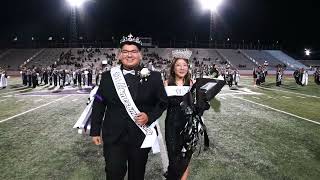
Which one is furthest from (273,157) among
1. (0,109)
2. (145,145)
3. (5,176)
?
(0,109)

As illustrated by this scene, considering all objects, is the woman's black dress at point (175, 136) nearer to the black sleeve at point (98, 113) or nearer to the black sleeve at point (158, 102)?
the black sleeve at point (158, 102)

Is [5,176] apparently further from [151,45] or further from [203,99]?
[151,45]

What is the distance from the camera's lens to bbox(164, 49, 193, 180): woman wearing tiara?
4.36m

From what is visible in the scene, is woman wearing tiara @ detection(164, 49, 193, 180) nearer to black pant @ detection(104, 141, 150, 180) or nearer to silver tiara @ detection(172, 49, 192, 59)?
silver tiara @ detection(172, 49, 192, 59)

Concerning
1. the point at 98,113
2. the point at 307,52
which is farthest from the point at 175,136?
the point at 307,52

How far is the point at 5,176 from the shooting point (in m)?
5.54

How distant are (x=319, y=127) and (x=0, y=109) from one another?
12.2 metres

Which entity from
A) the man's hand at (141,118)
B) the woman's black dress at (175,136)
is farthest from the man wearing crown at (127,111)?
the woman's black dress at (175,136)

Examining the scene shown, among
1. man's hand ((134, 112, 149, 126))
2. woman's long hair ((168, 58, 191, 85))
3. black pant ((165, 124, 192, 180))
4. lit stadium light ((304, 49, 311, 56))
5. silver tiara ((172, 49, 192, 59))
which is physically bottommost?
black pant ((165, 124, 192, 180))

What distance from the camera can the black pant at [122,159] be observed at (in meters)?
3.56

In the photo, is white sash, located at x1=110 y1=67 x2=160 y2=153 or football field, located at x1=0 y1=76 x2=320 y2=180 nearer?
white sash, located at x1=110 y1=67 x2=160 y2=153

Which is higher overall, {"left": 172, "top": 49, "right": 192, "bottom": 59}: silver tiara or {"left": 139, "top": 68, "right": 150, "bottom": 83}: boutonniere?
{"left": 172, "top": 49, "right": 192, "bottom": 59}: silver tiara

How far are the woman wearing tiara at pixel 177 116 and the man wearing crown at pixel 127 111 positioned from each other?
1.99 ft

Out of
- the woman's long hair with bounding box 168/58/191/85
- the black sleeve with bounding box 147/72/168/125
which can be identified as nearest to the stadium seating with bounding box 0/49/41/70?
the woman's long hair with bounding box 168/58/191/85
